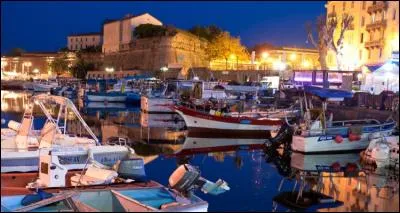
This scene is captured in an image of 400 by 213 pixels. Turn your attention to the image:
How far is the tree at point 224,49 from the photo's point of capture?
243 feet

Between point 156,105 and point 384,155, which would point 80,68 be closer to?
point 156,105

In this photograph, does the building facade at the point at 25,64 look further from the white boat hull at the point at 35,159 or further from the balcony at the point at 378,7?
the white boat hull at the point at 35,159

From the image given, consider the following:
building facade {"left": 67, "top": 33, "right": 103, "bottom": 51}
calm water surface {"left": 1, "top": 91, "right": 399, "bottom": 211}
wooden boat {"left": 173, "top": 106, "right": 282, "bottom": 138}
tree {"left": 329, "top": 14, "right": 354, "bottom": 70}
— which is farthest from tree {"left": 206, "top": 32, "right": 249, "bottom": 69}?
wooden boat {"left": 173, "top": 106, "right": 282, "bottom": 138}

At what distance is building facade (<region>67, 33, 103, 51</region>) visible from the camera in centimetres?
9031

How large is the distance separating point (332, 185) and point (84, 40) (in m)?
83.4

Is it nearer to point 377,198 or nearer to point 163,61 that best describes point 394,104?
point 377,198

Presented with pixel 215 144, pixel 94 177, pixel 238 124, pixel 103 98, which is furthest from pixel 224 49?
pixel 94 177

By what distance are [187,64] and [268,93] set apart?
27363 mm

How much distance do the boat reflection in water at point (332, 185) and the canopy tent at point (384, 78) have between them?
16.5 meters

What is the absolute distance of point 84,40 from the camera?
92.2 m

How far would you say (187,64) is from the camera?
70625 mm

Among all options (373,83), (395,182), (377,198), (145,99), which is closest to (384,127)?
(395,182)

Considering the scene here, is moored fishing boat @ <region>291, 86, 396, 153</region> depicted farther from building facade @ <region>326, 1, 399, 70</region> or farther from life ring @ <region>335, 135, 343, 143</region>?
building facade @ <region>326, 1, 399, 70</region>

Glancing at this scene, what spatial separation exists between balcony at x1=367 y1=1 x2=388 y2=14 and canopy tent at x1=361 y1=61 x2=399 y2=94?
12.9 metres
